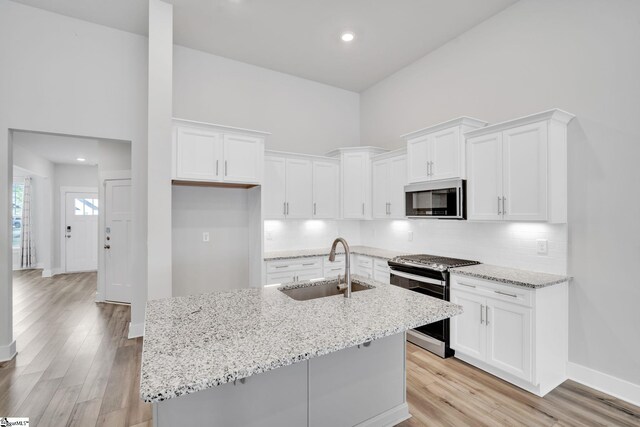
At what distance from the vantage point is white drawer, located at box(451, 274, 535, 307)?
250 cm

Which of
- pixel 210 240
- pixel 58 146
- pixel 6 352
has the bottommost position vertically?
pixel 6 352

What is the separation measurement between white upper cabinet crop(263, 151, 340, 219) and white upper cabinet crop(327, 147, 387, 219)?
0.12 metres

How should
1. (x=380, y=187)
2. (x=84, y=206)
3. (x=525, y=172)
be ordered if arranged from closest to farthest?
(x=525, y=172)
(x=380, y=187)
(x=84, y=206)

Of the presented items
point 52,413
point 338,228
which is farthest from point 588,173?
point 52,413

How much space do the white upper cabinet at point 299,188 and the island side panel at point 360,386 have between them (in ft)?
8.44

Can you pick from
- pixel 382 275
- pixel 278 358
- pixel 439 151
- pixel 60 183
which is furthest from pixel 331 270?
pixel 60 183

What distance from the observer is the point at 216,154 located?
349 centimetres

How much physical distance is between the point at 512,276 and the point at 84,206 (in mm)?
9340

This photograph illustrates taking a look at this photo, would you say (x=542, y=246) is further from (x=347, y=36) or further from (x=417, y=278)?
(x=347, y=36)

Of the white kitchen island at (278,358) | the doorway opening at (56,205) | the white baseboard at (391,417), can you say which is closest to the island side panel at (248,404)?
the white kitchen island at (278,358)

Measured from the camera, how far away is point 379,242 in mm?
4805

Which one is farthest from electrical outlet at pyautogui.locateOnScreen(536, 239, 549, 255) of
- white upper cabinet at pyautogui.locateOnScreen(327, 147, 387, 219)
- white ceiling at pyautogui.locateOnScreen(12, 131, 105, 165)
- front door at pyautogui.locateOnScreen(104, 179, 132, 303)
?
white ceiling at pyautogui.locateOnScreen(12, 131, 105, 165)

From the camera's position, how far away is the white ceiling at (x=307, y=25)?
3162 millimetres

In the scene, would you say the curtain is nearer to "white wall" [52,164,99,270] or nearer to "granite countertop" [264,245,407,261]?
"white wall" [52,164,99,270]
